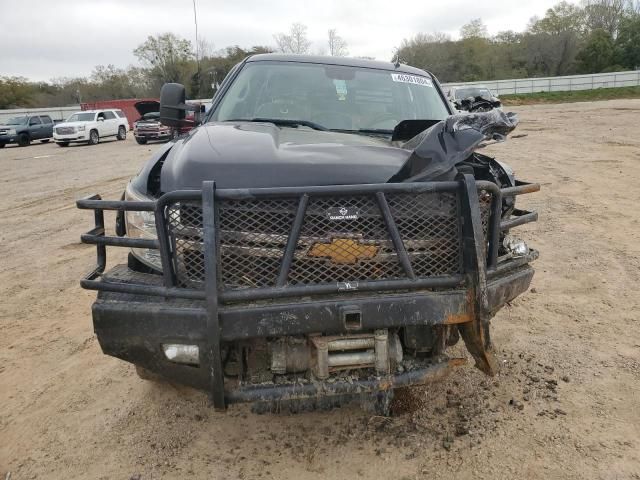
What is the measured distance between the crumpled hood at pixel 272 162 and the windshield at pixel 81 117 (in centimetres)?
2587

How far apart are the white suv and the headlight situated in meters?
24.8

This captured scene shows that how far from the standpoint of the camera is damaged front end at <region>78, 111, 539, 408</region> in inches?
83.3

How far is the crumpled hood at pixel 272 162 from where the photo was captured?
89.8 inches

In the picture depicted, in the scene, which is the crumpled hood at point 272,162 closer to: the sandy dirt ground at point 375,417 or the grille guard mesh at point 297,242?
the grille guard mesh at point 297,242

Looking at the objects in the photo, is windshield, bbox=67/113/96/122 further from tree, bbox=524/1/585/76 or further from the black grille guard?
tree, bbox=524/1/585/76

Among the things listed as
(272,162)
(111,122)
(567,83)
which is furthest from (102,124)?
(567,83)

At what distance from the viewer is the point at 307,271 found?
2.18 metres

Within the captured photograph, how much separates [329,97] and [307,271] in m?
1.96

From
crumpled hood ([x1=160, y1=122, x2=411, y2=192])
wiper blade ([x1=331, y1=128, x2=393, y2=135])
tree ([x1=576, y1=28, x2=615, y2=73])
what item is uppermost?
tree ([x1=576, y1=28, x2=615, y2=73])

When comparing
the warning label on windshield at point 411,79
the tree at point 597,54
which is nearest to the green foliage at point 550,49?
the tree at point 597,54

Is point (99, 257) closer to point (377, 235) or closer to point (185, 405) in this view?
point (185, 405)

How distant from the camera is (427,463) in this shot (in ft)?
8.11

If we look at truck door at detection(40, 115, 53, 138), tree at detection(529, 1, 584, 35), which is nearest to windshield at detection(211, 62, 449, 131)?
truck door at detection(40, 115, 53, 138)

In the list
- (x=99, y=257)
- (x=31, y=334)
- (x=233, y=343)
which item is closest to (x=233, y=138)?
(x=99, y=257)
